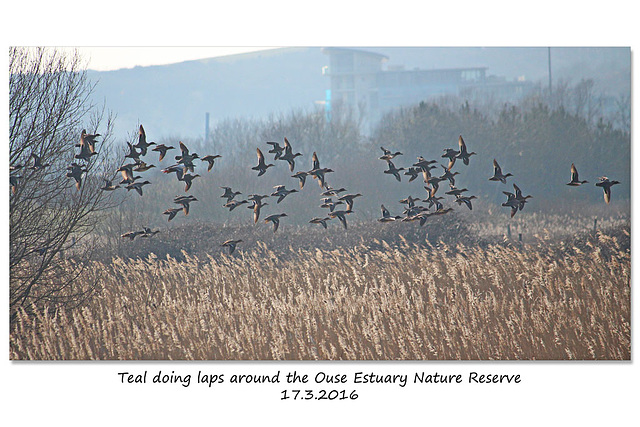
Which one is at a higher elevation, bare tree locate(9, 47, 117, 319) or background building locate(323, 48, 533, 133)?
background building locate(323, 48, 533, 133)

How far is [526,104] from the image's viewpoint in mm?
18156

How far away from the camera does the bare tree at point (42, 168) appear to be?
712cm

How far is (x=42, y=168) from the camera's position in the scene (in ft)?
23.0

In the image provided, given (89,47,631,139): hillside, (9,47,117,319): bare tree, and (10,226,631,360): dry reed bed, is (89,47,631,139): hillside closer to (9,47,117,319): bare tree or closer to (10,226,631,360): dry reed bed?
(9,47,117,319): bare tree

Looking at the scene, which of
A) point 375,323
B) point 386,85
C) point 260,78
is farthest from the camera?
point 386,85

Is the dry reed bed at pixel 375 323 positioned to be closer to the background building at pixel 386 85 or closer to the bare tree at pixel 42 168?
the bare tree at pixel 42 168

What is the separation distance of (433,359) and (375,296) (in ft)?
5.18

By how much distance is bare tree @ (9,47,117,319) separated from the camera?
280 inches

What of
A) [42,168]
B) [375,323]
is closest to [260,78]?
[42,168]

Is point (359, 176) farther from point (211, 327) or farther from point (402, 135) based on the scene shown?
point (211, 327)

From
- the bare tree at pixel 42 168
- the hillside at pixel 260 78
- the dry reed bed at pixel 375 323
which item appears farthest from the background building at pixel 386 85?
Answer: the bare tree at pixel 42 168

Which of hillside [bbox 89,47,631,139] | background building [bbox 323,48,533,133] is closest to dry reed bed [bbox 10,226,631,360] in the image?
hillside [bbox 89,47,631,139]

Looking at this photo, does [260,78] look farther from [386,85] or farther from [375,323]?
[375,323]

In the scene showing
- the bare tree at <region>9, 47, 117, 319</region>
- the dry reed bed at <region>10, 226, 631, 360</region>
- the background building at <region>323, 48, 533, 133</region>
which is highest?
the background building at <region>323, 48, 533, 133</region>
